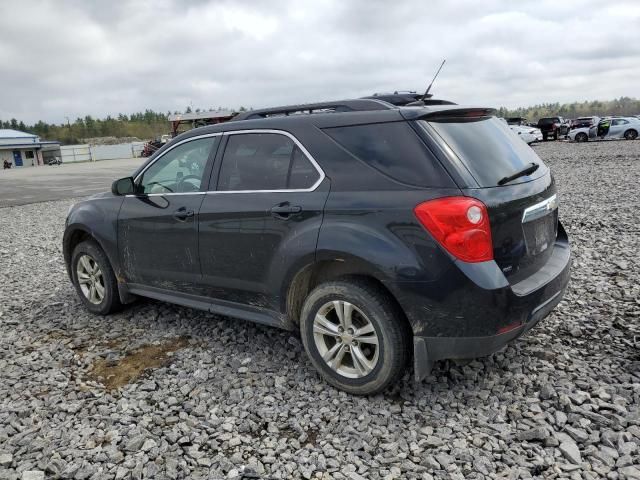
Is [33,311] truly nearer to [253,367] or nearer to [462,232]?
[253,367]

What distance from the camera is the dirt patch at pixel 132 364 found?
146 inches

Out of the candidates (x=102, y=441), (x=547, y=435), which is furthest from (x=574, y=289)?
(x=102, y=441)

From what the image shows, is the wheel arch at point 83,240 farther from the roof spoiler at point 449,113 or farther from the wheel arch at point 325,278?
the roof spoiler at point 449,113

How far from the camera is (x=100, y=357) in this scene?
4082 millimetres

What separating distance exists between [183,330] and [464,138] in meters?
2.91

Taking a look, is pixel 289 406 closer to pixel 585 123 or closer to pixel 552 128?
pixel 585 123

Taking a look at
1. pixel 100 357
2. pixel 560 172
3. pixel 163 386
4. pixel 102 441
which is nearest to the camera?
pixel 102 441

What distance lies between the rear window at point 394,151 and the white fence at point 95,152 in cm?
7464

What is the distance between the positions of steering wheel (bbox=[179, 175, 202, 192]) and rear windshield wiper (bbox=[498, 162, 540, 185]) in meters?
2.24

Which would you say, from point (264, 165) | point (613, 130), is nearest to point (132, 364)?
point (264, 165)

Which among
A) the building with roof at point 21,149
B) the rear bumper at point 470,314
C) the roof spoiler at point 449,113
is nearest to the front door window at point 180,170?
the roof spoiler at point 449,113

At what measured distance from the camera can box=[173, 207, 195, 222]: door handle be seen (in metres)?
3.91

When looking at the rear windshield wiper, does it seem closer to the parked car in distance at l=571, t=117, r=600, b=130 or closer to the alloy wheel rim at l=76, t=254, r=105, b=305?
the alloy wheel rim at l=76, t=254, r=105, b=305

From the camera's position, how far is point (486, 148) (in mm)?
3150
